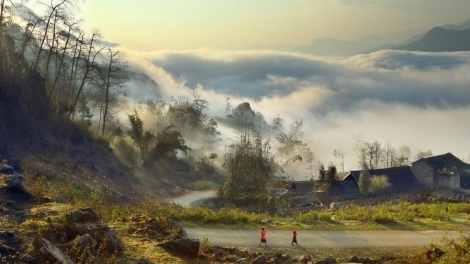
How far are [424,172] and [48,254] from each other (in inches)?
2827

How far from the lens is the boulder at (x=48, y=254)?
7287 millimetres

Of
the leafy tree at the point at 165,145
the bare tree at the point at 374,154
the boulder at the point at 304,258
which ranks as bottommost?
the boulder at the point at 304,258

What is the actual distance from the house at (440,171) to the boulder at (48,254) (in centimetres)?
6823

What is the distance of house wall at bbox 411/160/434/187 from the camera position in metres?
68.0

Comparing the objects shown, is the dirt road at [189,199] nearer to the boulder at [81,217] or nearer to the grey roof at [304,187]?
the grey roof at [304,187]

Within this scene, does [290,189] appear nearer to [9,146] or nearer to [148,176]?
[148,176]

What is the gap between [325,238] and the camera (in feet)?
53.9

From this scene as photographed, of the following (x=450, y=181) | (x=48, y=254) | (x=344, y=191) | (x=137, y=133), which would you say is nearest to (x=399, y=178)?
(x=450, y=181)

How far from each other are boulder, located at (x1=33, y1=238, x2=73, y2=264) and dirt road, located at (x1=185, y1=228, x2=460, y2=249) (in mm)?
8036

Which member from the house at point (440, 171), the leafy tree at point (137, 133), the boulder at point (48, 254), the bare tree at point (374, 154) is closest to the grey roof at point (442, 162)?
the house at point (440, 171)

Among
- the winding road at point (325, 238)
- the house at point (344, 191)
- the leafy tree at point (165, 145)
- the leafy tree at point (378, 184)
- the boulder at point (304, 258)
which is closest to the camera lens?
the boulder at point (304, 258)

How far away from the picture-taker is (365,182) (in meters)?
53.9

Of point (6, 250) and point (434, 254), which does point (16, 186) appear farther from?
point (434, 254)

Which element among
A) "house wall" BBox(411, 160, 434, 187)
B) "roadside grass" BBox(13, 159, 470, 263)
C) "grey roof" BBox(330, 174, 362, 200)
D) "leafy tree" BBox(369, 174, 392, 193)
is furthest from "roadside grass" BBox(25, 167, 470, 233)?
"house wall" BBox(411, 160, 434, 187)
